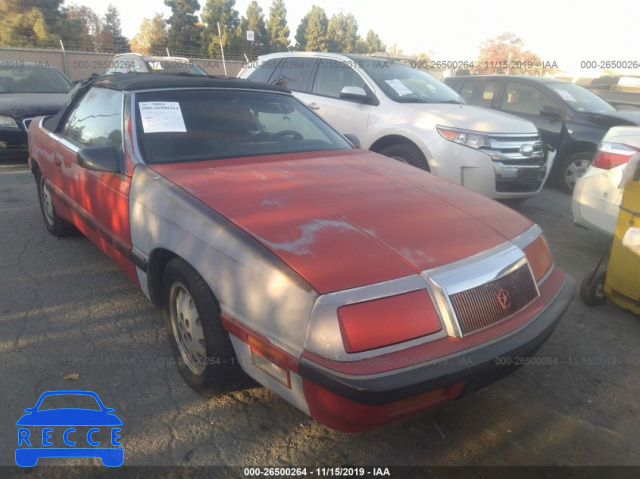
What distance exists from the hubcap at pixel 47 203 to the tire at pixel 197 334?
256 cm

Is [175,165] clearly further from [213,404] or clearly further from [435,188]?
[435,188]

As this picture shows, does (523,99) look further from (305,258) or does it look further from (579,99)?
(305,258)

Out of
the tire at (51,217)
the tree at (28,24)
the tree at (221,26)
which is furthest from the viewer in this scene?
the tree at (221,26)

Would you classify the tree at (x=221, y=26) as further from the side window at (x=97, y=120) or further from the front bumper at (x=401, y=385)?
the front bumper at (x=401, y=385)

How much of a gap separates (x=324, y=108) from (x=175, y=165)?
3753 millimetres

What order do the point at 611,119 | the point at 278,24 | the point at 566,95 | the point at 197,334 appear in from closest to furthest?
the point at 197,334, the point at 611,119, the point at 566,95, the point at 278,24

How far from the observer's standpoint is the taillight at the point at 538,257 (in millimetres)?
2348

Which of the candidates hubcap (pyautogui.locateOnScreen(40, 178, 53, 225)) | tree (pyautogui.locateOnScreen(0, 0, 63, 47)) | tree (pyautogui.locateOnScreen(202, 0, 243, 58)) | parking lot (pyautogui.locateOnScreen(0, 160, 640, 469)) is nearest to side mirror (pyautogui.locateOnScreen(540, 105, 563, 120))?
parking lot (pyautogui.locateOnScreen(0, 160, 640, 469))

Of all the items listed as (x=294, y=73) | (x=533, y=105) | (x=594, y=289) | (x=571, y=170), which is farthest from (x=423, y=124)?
(x=533, y=105)

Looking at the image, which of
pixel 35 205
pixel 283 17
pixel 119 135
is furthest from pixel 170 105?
pixel 283 17

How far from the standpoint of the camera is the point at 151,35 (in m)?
39.6

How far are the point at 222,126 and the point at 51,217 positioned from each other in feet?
7.93

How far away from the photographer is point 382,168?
10.3 feet

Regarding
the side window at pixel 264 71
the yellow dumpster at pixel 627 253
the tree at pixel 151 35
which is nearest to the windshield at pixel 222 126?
the yellow dumpster at pixel 627 253
